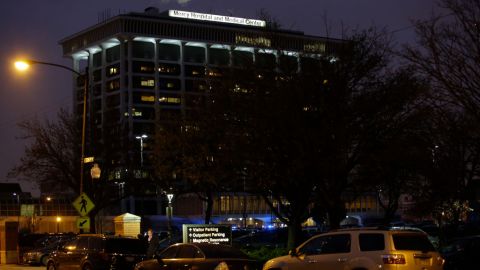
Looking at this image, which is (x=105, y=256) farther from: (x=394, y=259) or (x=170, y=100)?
(x=170, y=100)

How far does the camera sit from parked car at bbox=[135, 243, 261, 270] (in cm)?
1947

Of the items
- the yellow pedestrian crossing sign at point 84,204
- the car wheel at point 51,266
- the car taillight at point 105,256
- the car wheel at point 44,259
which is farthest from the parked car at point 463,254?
the car wheel at point 44,259

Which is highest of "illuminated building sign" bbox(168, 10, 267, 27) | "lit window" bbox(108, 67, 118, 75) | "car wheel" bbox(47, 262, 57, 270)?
"illuminated building sign" bbox(168, 10, 267, 27)

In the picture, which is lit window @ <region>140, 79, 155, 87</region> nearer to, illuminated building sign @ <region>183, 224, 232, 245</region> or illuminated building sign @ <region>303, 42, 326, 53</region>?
illuminated building sign @ <region>303, 42, 326, 53</region>

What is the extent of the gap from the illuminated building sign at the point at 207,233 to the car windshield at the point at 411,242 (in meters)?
13.2

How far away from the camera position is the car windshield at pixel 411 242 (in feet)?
53.9

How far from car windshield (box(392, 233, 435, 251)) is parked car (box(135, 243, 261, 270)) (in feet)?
15.1

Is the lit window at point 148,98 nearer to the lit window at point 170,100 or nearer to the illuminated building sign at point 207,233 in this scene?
the lit window at point 170,100

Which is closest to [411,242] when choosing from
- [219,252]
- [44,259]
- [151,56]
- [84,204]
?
[219,252]

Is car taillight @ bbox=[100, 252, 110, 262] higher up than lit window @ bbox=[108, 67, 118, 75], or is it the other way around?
lit window @ bbox=[108, 67, 118, 75]

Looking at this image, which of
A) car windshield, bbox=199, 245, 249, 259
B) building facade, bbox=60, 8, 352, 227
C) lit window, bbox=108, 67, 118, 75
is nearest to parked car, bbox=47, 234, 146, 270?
car windshield, bbox=199, 245, 249, 259

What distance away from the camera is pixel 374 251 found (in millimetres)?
16500

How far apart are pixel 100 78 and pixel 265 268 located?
14144 centimetres

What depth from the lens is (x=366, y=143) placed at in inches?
1036
